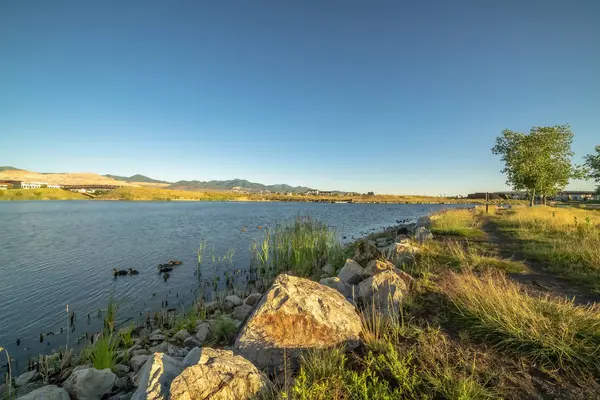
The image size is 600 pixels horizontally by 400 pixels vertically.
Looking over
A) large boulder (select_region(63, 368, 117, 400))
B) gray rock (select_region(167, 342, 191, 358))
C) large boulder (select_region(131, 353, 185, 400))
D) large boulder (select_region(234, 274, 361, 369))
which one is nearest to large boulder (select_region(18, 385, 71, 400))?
large boulder (select_region(63, 368, 117, 400))

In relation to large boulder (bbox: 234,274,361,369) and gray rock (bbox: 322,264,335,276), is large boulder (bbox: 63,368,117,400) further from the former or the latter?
gray rock (bbox: 322,264,335,276)

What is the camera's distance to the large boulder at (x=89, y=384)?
15.5ft

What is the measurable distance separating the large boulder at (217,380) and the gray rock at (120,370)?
3485 mm

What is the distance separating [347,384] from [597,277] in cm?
979

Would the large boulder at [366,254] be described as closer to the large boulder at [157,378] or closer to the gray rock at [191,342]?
the gray rock at [191,342]

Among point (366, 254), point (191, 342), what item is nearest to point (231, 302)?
point (191, 342)

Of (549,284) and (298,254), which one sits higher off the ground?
(549,284)

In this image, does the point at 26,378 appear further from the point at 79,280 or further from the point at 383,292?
the point at 79,280

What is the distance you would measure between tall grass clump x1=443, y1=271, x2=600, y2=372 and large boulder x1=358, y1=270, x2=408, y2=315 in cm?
123

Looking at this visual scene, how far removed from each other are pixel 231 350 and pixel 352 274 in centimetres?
493

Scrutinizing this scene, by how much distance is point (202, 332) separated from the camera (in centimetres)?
761

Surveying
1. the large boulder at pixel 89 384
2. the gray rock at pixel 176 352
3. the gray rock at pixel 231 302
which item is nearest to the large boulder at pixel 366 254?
the gray rock at pixel 231 302

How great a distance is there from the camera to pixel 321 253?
1689cm

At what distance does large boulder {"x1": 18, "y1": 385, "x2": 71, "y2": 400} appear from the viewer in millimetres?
4266
